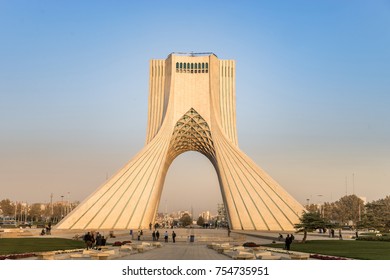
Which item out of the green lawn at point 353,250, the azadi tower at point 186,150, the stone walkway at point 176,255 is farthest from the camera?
the azadi tower at point 186,150

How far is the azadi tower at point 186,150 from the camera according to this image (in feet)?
123

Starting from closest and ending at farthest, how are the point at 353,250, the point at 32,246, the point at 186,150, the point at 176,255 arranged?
the point at 176,255 < the point at 353,250 < the point at 32,246 < the point at 186,150

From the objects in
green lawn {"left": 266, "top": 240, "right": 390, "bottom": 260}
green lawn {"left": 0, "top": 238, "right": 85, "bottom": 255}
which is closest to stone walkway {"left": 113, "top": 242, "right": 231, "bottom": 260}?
green lawn {"left": 0, "top": 238, "right": 85, "bottom": 255}

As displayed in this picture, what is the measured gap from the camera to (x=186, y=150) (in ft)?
199

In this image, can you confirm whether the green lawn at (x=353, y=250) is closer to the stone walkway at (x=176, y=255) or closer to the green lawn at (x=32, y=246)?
the stone walkway at (x=176, y=255)

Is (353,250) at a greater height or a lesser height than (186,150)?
lesser

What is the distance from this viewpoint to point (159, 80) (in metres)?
52.5

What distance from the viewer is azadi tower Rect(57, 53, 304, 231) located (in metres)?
37.6

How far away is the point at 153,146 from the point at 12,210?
72315mm

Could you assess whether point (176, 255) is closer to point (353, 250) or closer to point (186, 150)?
point (353, 250)

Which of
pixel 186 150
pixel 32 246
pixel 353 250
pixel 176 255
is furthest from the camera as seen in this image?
pixel 186 150

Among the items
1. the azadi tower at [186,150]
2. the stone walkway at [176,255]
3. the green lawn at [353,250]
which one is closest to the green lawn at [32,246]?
the stone walkway at [176,255]

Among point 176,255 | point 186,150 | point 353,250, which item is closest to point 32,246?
point 176,255
